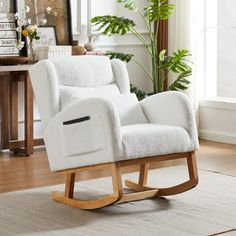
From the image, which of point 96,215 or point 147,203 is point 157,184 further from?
point 96,215

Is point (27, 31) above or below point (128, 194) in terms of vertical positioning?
above

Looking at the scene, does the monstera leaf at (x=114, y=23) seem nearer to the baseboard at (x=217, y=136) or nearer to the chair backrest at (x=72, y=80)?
the baseboard at (x=217, y=136)

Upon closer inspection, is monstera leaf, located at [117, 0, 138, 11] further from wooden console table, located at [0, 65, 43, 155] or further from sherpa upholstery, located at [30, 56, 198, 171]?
sherpa upholstery, located at [30, 56, 198, 171]

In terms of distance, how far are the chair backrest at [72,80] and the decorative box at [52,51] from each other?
4.32 feet

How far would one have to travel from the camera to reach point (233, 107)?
20.2 feet

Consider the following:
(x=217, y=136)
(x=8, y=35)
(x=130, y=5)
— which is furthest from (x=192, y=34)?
(x=8, y=35)

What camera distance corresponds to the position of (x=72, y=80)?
4.18m

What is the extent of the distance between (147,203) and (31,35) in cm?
225

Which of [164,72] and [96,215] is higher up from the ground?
[164,72]

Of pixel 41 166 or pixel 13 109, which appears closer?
pixel 41 166

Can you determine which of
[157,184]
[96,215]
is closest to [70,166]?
[96,215]

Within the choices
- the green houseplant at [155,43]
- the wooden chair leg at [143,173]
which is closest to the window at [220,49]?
the green houseplant at [155,43]

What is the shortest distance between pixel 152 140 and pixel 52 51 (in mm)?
2144

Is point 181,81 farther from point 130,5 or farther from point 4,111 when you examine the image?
point 4,111
